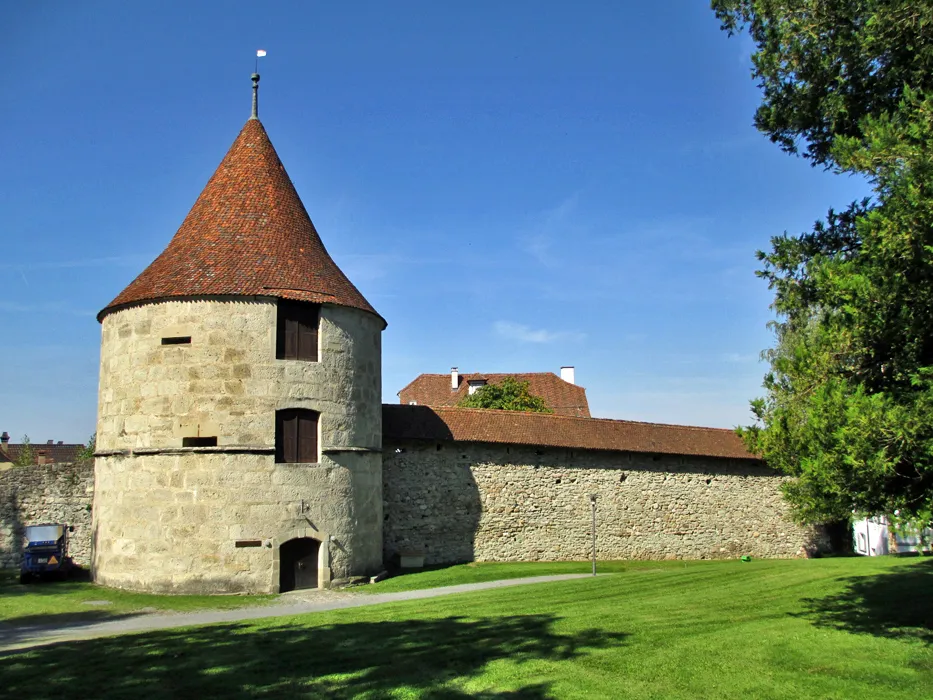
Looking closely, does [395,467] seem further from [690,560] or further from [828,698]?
[828,698]

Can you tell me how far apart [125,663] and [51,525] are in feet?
40.0

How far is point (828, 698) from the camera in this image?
8.14m

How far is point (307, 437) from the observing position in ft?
58.9

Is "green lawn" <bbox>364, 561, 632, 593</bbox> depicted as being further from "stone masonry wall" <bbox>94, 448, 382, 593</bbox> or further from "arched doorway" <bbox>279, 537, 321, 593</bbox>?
"stone masonry wall" <bbox>94, 448, 382, 593</bbox>

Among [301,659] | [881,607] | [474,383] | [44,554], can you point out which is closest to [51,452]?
[474,383]

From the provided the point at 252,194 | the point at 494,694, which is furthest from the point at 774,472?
the point at 494,694

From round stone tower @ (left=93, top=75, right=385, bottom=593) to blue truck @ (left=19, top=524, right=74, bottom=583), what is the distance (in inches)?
59.2

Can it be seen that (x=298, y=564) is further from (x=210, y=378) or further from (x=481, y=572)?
(x=481, y=572)

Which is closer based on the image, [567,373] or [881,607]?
[881,607]

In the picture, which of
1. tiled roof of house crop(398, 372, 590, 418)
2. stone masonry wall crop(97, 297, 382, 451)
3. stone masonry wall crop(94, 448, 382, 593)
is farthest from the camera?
tiled roof of house crop(398, 372, 590, 418)

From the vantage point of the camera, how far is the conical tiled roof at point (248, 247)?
1773cm

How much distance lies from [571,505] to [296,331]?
34.3 ft

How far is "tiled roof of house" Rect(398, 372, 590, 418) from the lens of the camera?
50.7m

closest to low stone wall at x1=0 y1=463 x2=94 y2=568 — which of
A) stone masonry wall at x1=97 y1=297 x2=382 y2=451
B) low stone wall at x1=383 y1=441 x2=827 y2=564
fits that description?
stone masonry wall at x1=97 y1=297 x2=382 y2=451
